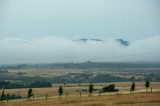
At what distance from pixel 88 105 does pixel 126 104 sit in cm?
565

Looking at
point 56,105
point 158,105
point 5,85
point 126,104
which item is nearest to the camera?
point 158,105

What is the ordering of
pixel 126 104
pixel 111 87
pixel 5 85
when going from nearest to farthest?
1. pixel 126 104
2. pixel 111 87
3. pixel 5 85

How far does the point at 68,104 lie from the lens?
213 feet

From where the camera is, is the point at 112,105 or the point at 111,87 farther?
the point at 111,87

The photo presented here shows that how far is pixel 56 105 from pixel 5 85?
102m

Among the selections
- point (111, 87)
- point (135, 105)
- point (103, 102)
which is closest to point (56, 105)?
point (103, 102)

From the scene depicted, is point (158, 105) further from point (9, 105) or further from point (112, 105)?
point (9, 105)

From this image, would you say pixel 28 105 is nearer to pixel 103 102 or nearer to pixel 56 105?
pixel 56 105

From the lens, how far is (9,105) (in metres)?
69.6

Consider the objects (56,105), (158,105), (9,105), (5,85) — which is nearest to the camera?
(158,105)

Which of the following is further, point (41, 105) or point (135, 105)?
point (41, 105)

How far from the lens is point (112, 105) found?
60344 millimetres

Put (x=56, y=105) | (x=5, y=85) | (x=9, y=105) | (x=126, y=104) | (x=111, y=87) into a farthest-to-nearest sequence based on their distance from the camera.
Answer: (x=5, y=85) → (x=111, y=87) → (x=9, y=105) → (x=56, y=105) → (x=126, y=104)

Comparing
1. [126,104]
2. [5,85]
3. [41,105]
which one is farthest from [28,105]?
[5,85]
